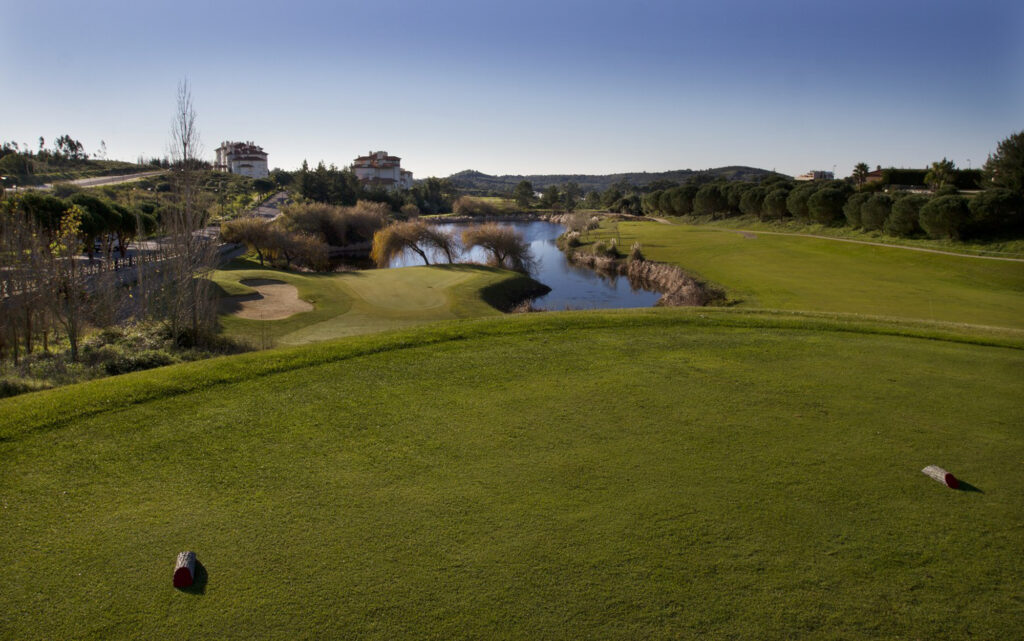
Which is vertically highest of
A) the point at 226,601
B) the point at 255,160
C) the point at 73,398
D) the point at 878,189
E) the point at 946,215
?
the point at 255,160

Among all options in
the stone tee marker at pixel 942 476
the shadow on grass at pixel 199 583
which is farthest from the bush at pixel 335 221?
the stone tee marker at pixel 942 476

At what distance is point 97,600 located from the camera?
3.92 meters

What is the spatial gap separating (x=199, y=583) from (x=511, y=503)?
97.8 inches

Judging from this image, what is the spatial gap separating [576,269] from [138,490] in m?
44.4

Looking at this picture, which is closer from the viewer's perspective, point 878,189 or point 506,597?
point 506,597

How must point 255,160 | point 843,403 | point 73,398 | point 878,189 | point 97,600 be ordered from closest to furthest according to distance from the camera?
1. point 97,600
2. point 73,398
3. point 843,403
4. point 878,189
5. point 255,160

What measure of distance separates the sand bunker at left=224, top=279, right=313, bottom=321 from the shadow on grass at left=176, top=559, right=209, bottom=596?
19487 millimetres

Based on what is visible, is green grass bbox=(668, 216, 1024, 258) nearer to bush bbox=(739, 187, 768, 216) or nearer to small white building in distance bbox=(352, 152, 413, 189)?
bush bbox=(739, 187, 768, 216)

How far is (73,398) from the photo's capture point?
23.1ft

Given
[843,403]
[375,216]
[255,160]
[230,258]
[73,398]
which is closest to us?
[73,398]

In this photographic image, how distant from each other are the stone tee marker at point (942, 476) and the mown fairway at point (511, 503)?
146 mm

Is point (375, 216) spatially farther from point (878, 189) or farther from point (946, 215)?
point (878, 189)

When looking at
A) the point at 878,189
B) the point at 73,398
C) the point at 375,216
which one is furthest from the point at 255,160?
the point at 73,398

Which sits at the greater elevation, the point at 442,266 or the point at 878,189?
the point at 878,189
